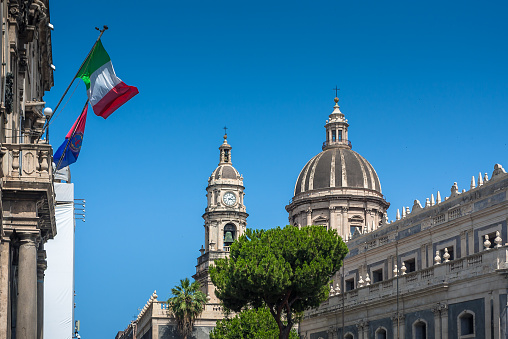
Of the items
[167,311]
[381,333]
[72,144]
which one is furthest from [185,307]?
[72,144]

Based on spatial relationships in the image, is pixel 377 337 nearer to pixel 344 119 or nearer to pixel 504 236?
pixel 504 236

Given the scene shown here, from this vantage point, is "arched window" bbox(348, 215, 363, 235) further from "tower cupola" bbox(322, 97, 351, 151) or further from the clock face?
the clock face

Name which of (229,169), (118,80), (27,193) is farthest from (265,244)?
(229,169)

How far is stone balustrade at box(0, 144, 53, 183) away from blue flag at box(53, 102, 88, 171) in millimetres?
6030

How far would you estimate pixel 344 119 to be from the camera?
93312 mm

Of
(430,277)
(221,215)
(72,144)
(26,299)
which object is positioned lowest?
(26,299)

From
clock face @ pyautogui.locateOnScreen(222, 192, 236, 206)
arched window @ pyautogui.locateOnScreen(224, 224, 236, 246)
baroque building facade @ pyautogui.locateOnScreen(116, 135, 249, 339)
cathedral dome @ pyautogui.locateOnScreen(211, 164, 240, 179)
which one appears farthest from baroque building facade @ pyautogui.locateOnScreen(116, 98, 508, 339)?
cathedral dome @ pyautogui.locateOnScreen(211, 164, 240, 179)

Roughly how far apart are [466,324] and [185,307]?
43.9m

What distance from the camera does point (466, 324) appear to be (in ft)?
151

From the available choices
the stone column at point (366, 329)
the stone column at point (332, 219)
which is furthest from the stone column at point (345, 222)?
the stone column at point (366, 329)

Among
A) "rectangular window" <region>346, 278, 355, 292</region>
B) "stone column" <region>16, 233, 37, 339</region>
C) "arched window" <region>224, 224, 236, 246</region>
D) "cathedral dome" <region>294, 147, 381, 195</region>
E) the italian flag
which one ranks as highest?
"cathedral dome" <region>294, 147, 381, 195</region>

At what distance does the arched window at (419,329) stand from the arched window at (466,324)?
160 inches

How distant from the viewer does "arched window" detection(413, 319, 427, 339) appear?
165 ft

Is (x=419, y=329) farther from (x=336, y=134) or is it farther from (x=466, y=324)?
(x=336, y=134)
